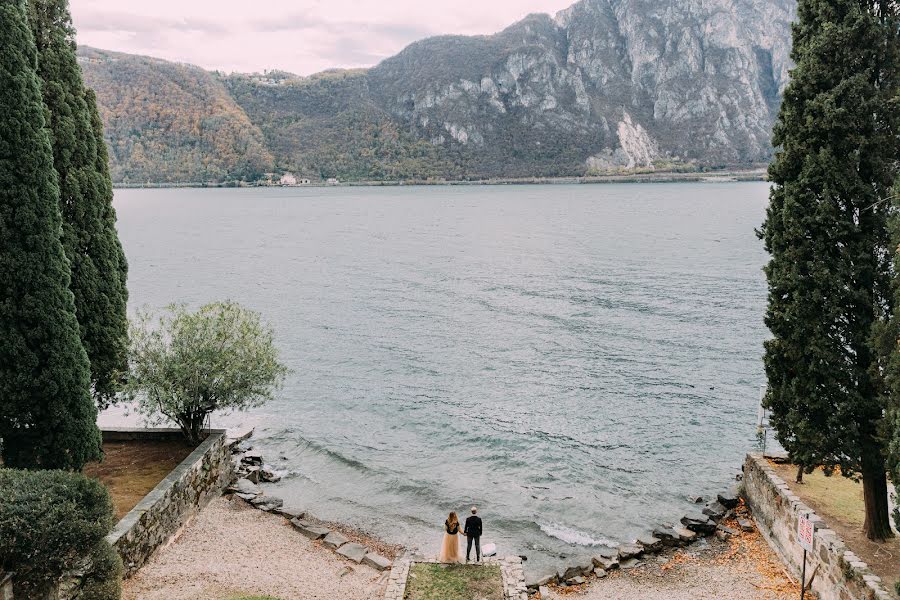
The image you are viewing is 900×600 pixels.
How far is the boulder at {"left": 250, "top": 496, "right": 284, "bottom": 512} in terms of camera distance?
24.1m

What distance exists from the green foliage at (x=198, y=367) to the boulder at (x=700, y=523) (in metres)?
15.6

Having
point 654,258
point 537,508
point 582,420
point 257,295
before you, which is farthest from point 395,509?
point 654,258

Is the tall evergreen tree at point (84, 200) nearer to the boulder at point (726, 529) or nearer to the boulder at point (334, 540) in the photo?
the boulder at point (334, 540)

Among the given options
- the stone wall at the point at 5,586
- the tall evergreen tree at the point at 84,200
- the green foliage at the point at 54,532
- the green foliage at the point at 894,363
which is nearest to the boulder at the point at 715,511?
the green foliage at the point at 894,363

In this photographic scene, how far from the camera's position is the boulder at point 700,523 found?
2220 cm

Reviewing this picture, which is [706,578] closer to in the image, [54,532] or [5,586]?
[54,532]

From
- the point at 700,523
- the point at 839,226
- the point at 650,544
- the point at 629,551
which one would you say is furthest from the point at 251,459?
the point at 839,226

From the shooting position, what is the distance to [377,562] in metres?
20.0

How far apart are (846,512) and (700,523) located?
4.79 m

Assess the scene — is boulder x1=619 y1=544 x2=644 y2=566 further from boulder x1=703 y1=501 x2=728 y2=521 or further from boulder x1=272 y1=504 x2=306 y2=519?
boulder x1=272 y1=504 x2=306 y2=519

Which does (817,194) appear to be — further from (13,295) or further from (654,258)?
(654,258)

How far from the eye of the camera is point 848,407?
56.4 ft

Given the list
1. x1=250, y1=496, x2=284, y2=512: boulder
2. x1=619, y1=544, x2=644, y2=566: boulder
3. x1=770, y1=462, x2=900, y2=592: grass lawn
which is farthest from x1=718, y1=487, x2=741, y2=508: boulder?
x1=250, y1=496, x2=284, y2=512: boulder

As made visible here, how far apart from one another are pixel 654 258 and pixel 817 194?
222 feet
